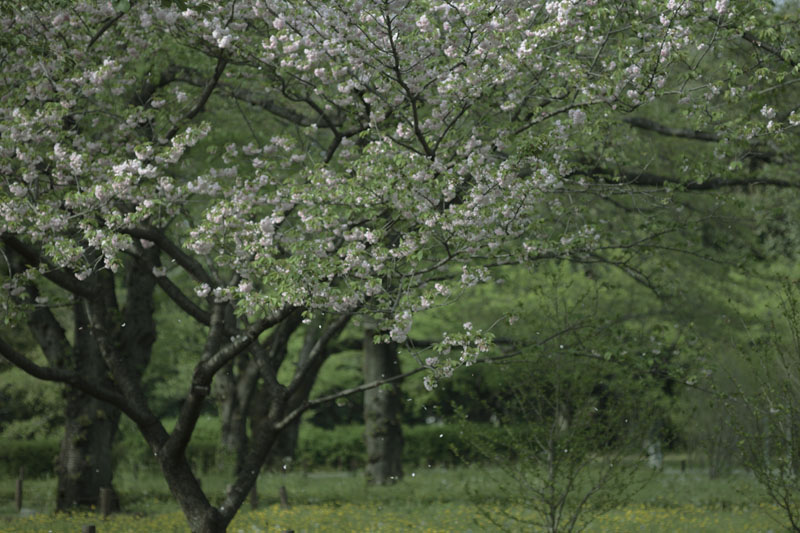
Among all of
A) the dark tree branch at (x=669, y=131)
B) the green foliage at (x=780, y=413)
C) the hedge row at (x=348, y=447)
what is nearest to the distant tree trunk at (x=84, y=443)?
the dark tree branch at (x=669, y=131)

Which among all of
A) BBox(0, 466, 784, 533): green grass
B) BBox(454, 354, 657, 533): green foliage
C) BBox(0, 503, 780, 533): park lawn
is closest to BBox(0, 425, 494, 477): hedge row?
BBox(0, 466, 784, 533): green grass

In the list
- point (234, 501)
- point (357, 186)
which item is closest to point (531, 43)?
point (357, 186)

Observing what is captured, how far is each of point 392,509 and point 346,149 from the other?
306 inches

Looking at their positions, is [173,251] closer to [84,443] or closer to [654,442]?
[654,442]

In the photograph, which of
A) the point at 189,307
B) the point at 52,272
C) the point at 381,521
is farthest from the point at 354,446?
the point at 52,272

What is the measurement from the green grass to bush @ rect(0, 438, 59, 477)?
502 cm

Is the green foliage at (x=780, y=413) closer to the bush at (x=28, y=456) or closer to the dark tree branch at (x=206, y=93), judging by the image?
the dark tree branch at (x=206, y=93)

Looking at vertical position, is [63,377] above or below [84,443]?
above

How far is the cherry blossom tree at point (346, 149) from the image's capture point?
801 cm

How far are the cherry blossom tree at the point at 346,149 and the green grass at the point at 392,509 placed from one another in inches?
103

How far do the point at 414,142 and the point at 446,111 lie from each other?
994 millimetres

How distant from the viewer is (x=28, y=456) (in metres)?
27.8

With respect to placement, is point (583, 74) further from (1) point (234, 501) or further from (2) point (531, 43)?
(1) point (234, 501)

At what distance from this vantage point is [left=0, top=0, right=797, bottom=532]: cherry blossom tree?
801 cm
